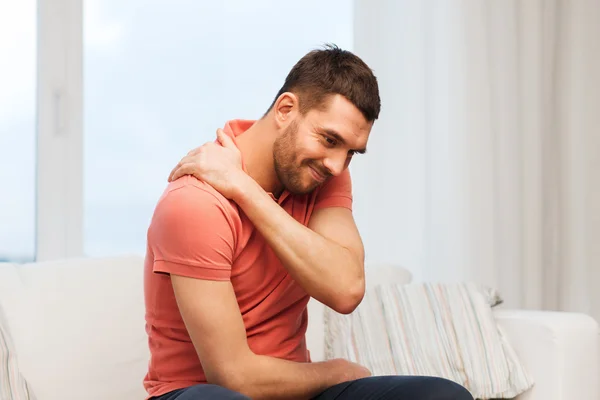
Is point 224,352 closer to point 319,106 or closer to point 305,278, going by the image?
point 305,278

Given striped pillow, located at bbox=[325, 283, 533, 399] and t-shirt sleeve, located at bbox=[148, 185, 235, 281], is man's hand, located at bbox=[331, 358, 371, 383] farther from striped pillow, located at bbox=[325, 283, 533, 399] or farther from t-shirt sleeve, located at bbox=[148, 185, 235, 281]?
striped pillow, located at bbox=[325, 283, 533, 399]

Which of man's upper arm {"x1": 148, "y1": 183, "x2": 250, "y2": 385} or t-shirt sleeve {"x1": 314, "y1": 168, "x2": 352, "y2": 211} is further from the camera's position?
t-shirt sleeve {"x1": 314, "y1": 168, "x2": 352, "y2": 211}

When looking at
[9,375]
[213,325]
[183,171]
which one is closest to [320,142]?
[183,171]

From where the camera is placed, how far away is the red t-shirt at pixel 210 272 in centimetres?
153

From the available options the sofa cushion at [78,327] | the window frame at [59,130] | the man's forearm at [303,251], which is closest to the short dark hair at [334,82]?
the man's forearm at [303,251]

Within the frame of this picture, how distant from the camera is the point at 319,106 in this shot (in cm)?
169

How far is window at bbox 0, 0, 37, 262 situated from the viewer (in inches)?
117

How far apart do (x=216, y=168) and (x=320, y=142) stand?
225mm

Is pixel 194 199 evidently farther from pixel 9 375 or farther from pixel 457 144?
pixel 457 144

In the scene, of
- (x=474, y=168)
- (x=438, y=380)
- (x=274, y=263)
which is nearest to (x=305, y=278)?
(x=274, y=263)

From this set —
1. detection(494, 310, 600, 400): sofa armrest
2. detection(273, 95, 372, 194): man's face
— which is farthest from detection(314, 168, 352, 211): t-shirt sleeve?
detection(494, 310, 600, 400): sofa armrest

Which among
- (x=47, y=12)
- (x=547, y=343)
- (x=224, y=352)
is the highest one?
(x=47, y=12)

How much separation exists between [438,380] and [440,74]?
216 centimetres

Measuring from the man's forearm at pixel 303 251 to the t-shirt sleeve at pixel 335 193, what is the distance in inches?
6.6
